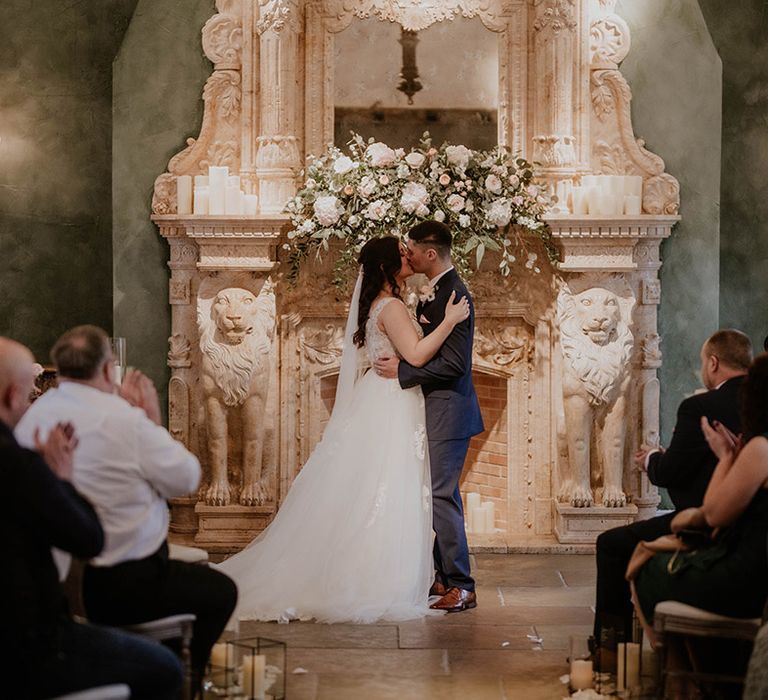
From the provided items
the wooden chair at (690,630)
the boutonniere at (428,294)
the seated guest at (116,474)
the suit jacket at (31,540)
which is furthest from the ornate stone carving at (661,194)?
the suit jacket at (31,540)

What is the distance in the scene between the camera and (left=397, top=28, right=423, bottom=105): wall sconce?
703 cm

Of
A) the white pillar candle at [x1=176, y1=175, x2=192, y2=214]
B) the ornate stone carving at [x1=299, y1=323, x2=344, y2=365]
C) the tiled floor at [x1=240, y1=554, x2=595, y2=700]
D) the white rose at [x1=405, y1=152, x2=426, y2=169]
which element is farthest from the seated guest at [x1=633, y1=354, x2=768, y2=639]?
the white pillar candle at [x1=176, y1=175, x2=192, y2=214]

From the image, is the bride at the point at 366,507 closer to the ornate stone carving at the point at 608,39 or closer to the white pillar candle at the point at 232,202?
the white pillar candle at the point at 232,202

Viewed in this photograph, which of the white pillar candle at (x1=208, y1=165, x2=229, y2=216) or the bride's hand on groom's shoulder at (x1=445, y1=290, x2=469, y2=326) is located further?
the white pillar candle at (x1=208, y1=165, x2=229, y2=216)

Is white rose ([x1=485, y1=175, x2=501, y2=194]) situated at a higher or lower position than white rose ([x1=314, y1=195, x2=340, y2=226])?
higher

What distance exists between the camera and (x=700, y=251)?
7.13 metres

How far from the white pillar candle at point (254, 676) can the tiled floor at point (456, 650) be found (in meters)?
0.39

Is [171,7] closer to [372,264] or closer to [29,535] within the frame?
[372,264]

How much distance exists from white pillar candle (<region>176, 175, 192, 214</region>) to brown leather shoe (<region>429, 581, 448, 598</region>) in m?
2.54

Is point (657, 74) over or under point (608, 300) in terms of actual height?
over

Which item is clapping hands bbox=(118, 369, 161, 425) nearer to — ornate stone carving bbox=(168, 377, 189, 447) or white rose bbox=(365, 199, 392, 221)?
white rose bbox=(365, 199, 392, 221)

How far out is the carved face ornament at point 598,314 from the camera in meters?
6.69

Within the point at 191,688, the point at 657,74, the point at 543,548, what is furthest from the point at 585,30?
the point at 191,688

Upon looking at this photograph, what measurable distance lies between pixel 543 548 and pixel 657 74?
2673 mm
